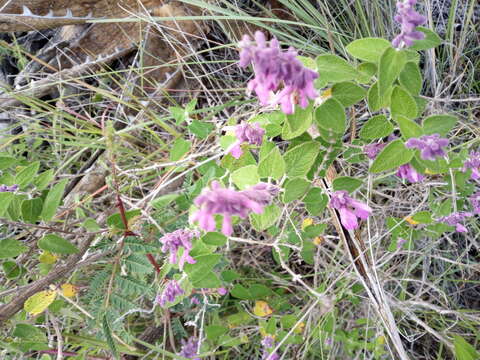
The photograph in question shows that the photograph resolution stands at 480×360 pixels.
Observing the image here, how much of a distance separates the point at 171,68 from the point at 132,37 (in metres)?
0.18

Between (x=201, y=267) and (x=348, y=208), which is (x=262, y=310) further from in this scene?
(x=348, y=208)

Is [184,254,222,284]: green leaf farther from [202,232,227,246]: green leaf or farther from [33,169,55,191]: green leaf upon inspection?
[33,169,55,191]: green leaf

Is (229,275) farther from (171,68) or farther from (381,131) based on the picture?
(171,68)

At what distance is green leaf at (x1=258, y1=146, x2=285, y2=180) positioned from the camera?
76cm

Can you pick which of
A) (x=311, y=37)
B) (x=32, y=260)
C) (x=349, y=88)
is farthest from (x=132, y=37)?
(x=349, y=88)

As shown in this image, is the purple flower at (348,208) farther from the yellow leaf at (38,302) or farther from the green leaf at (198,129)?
the yellow leaf at (38,302)

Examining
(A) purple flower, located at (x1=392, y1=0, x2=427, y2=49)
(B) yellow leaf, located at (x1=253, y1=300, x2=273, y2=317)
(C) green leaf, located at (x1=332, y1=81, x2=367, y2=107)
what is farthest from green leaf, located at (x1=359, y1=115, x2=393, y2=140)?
(B) yellow leaf, located at (x1=253, y1=300, x2=273, y2=317)

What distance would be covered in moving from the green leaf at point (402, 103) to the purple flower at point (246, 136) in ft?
0.90

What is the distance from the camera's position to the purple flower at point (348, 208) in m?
0.80

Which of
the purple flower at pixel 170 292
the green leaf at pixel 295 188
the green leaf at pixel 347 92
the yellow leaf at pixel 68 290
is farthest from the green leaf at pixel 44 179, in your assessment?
the green leaf at pixel 347 92

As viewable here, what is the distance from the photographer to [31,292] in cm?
103

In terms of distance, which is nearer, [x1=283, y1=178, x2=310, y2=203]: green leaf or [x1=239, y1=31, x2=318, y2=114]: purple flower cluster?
[x1=239, y1=31, x2=318, y2=114]: purple flower cluster

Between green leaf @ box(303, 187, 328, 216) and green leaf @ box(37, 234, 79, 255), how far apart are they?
56cm

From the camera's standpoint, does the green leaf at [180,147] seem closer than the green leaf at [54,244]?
No
